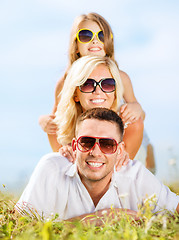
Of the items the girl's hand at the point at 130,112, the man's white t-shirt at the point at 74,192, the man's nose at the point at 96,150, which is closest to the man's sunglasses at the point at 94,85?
the girl's hand at the point at 130,112

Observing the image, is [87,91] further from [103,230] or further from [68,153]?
[103,230]

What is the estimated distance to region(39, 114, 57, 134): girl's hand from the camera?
232 inches

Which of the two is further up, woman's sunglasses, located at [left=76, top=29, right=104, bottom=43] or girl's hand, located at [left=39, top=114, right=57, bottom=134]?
woman's sunglasses, located at [left=76, top=29, right=104, bottom=43]

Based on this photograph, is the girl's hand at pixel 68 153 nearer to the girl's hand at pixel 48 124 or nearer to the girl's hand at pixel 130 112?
the girl's hand at pixel 130 112

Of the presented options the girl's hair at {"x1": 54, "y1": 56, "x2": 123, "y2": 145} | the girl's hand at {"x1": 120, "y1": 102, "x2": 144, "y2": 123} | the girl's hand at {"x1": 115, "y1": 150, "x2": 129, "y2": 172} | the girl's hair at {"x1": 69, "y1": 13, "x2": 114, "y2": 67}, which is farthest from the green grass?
the girl's hair at {"x1": 69, "y1": 13, "x2": 114, "y2": 67}

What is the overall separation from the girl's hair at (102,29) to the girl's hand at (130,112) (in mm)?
1084

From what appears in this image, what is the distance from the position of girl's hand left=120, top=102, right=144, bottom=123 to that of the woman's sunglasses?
123 cm

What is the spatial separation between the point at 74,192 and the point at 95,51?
2.84m

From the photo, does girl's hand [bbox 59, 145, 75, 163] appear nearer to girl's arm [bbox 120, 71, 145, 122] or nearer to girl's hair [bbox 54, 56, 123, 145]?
girl's hair [bbox 54, 56, 123, 145]

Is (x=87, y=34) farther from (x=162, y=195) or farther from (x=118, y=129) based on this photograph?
(x=162, y=195)

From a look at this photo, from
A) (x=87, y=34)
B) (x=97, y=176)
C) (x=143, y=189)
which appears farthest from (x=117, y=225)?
(x=87, y=34)

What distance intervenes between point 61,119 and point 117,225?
2.28m

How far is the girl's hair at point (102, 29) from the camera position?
6133mm

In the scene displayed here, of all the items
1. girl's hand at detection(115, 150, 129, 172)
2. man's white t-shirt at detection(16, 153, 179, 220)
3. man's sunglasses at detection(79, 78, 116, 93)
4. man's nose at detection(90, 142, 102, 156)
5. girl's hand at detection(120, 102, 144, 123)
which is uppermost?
man's sunglasses at detection(79, 78, 116, 93)
